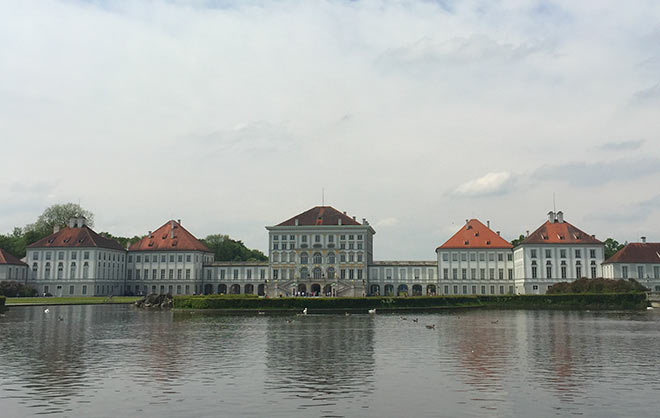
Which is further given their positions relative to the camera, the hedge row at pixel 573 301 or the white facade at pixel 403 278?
the white facade at pixel 403 278

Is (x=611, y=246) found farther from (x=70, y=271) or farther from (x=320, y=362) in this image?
(x=320, y=362)

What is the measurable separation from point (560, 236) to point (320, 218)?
4100cm

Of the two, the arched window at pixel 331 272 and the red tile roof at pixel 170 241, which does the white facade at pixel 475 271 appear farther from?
the red tile roof at pixel 170 241

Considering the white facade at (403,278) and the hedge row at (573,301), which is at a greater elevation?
the white facade at (403,278)

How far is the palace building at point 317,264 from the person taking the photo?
10925 cm

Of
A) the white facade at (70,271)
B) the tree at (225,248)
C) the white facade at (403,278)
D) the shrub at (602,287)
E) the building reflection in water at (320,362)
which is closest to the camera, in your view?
the building reflection in water at (320,362)

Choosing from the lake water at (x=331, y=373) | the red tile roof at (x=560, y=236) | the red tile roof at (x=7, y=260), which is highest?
the red tile roof at (x=560, y=236)

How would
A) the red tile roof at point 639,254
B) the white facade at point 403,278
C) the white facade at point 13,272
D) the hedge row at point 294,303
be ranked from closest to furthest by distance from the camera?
1. the hedge row at point 294,303
2. the red tile roof at point 639,254
3. the white facade at point 13,272
4. the white facade at point 403,278

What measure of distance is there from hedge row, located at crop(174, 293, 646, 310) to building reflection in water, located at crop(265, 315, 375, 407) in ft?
76.2

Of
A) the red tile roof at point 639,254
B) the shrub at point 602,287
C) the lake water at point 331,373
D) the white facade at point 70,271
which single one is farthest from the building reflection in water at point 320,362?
the white facade at point 70,271

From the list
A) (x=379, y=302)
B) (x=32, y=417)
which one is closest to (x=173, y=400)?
(x=32, y=417)

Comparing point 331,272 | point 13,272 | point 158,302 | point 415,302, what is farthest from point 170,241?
point 415,302

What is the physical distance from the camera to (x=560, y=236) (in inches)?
4333

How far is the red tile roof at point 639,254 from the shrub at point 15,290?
9187 centimetres
